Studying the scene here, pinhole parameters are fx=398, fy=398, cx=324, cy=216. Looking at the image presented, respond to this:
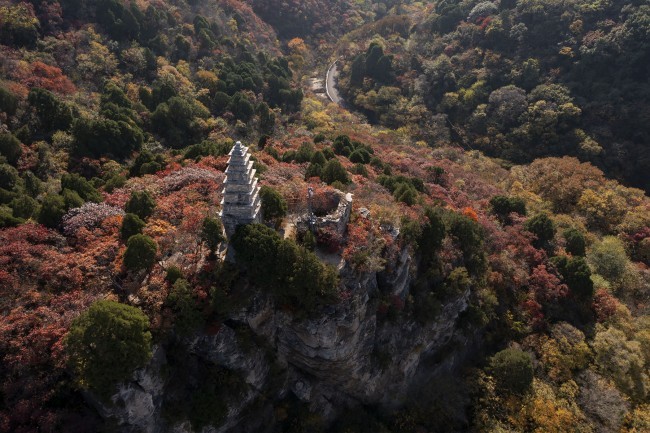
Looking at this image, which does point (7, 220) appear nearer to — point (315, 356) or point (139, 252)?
point (139, 252)

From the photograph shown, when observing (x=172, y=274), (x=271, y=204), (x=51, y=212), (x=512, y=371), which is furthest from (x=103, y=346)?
(x=512, y=371)

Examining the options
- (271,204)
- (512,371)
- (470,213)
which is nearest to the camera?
(271,204)

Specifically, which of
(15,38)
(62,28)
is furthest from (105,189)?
(62,28)

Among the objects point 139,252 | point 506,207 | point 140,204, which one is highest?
point 139,252

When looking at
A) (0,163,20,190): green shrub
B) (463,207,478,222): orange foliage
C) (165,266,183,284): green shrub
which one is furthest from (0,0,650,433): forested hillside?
(463,207,478,222): orange foliage

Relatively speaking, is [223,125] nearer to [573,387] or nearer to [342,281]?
[342,281]
